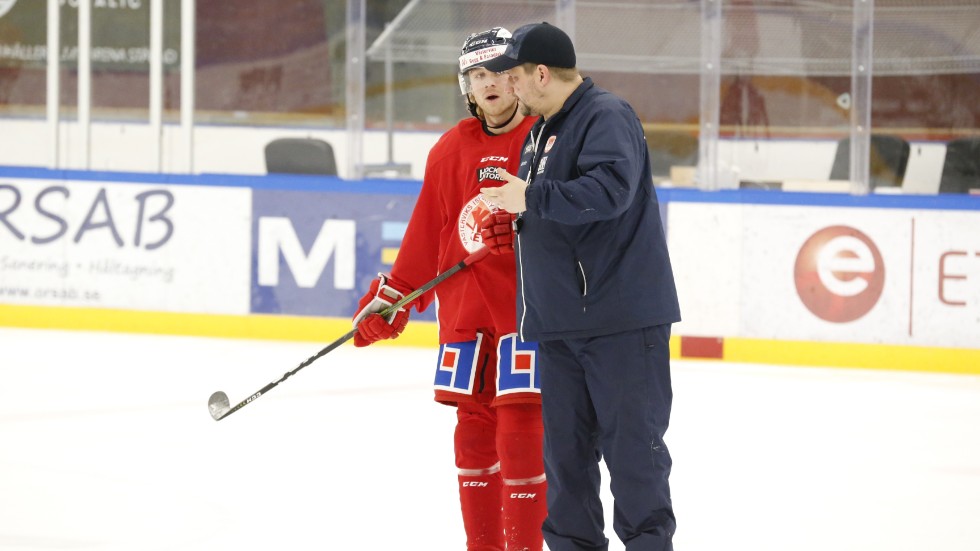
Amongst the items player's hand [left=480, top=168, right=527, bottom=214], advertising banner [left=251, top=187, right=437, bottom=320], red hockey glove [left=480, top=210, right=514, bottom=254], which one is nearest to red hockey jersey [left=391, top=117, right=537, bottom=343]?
red hockey glove [left=480, top=210, right=514, bottom=254]

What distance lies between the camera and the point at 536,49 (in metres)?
2.59

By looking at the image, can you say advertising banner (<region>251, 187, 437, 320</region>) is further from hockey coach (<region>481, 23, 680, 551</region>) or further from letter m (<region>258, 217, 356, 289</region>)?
hockey coach (<region>481, 23, 680, 551</region>)

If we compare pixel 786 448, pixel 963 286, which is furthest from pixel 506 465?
pixel 963 286

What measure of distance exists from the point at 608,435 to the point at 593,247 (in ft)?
1.11

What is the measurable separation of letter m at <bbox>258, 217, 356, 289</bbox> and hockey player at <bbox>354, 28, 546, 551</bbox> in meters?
3.74

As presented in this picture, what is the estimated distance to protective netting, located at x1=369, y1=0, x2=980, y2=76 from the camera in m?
6.64

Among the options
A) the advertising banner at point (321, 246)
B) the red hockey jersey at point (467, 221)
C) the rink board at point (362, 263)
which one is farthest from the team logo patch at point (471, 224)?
the advertising banner at point (321, 246)

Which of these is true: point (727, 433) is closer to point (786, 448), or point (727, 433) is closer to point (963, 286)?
point (786, 448)

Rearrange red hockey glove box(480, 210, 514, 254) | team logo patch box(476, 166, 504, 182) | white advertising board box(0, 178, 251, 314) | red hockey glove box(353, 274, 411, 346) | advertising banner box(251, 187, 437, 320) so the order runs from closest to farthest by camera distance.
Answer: red hockey glove box(480, 210, 514, 254), team logo patch box(476, 166, 504, 182), red hockey glove box(353, 274, 411, 346), advertising banner box(251, 187, 437, 320), white advertising board box(0, 178, 251, 314)

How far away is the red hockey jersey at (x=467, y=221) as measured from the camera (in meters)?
2.90

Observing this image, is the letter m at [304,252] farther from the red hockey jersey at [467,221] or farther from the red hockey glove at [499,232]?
the red hockey glove at [499,232]

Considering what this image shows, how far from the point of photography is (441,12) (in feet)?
23.2

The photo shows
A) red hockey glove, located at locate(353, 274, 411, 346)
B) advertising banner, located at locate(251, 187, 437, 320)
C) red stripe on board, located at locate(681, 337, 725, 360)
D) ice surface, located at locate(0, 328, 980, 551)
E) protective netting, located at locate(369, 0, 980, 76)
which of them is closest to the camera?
red hockey glove, located at locate(353, 274, 411, 346)

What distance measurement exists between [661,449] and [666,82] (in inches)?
199
